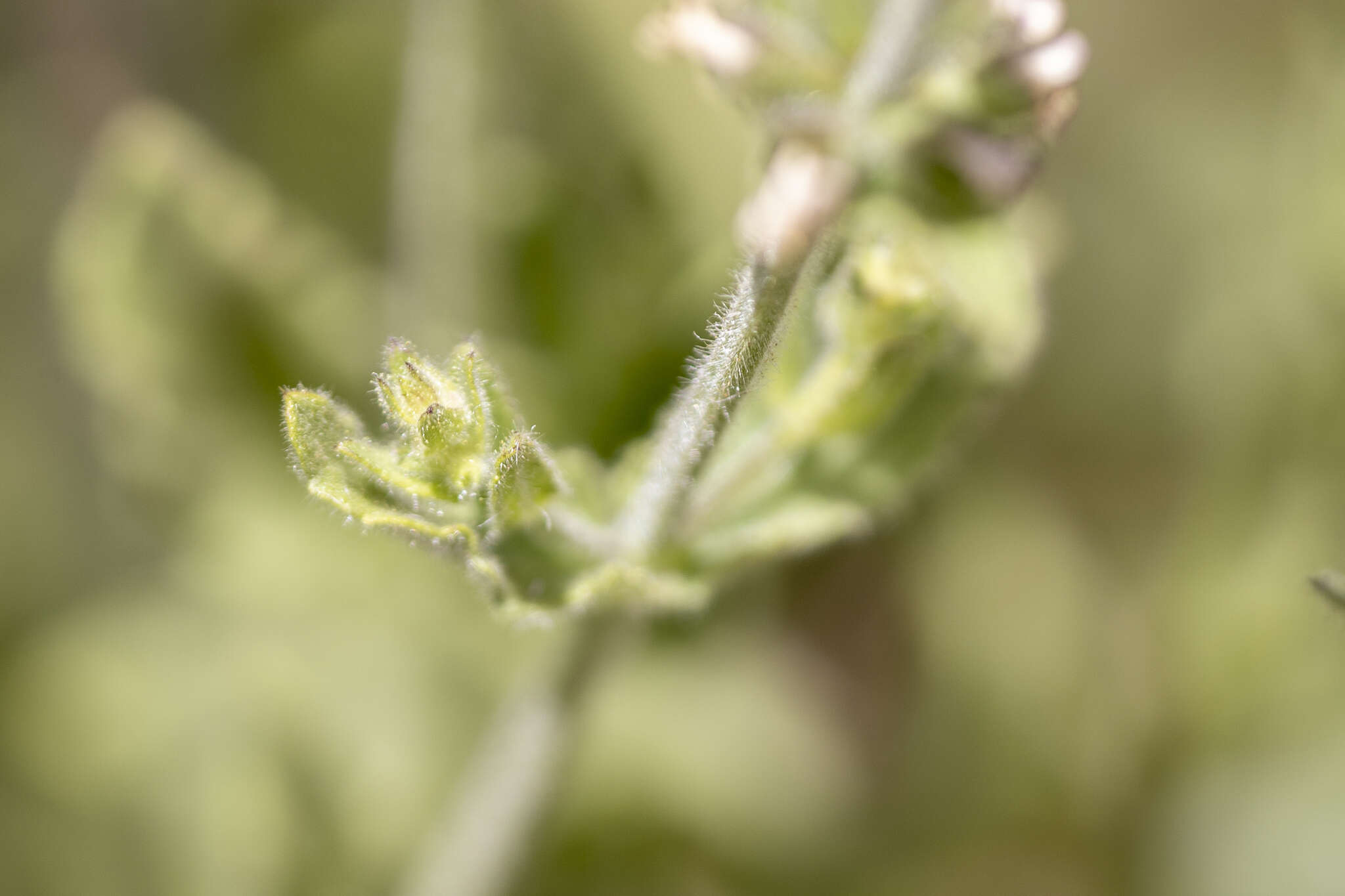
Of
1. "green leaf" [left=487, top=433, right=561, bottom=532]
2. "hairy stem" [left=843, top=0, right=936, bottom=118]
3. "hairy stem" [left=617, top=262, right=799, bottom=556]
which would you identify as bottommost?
"green leaf" [left=487, top=433, right=561, bottom=532]

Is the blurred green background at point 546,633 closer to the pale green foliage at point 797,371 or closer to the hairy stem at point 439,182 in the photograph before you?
the hairy stem at point 439,182

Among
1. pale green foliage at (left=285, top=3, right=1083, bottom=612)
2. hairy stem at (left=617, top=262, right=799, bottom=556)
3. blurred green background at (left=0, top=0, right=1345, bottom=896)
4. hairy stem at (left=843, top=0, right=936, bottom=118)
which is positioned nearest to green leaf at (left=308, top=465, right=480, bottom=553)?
pale green foliage at (left=285, top=3, right=1083, bottom=612)

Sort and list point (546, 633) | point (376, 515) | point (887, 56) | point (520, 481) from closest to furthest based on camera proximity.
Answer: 1. point (376, 515)
2. point (520, 481)
3. point (887, 56)
4. point (546, 633)

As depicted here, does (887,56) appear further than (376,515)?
Yes

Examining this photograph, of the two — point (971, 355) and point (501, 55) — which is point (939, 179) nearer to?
point (971, 355)

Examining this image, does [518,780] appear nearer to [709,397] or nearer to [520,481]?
[520,481]

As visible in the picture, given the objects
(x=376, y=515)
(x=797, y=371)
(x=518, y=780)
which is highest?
(x=797, y=371)

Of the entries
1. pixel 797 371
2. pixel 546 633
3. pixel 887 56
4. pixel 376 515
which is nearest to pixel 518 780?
pixel 546 633

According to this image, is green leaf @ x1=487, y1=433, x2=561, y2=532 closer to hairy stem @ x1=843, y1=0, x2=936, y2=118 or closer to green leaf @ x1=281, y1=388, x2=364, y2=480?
green leaf @ x1=281, y1=388, x2=364, y2=480
